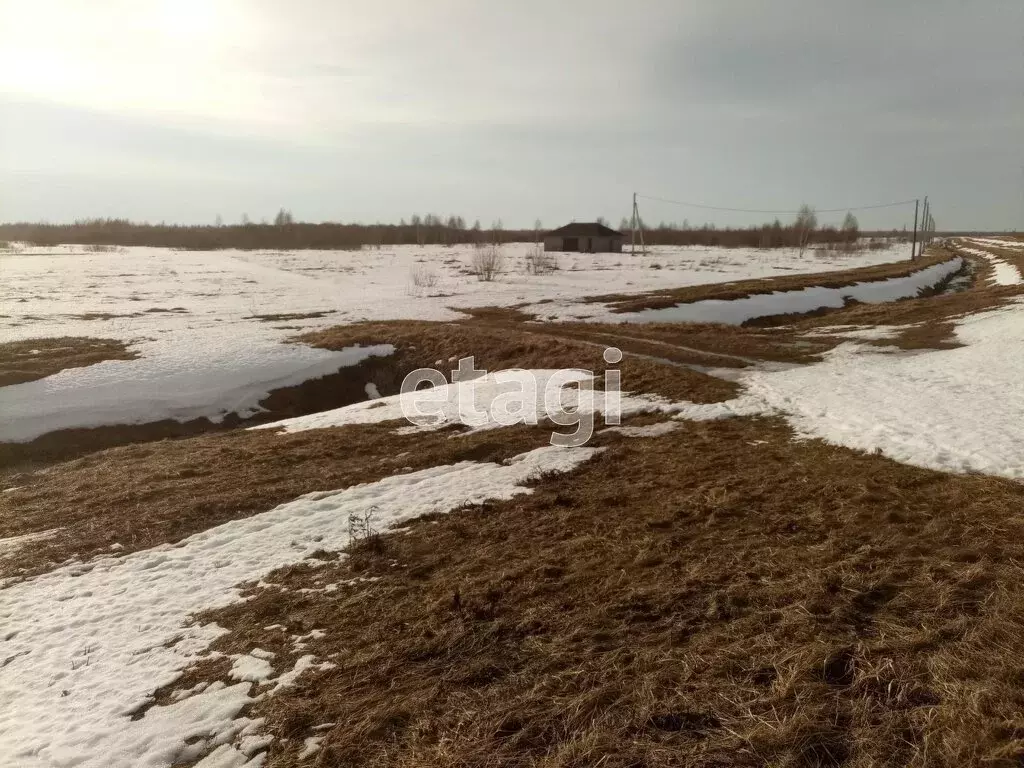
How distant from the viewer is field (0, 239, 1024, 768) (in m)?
3.98

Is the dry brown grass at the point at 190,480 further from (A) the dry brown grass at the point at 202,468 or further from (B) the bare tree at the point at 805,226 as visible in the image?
(B) the bare tree at the point at 805,226

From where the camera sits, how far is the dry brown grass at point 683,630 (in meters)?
3.71

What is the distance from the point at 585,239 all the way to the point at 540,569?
75.7 metres

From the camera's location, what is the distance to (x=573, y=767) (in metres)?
3.60

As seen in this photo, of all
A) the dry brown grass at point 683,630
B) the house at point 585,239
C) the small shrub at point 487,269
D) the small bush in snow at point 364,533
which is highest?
the house at point 585,239

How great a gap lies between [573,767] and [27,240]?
12433 centimetres

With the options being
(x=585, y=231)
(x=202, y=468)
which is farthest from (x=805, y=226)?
(x=202, y=468)

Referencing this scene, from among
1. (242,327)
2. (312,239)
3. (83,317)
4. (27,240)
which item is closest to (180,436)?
(242,327)

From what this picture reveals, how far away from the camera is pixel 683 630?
16.0 feet

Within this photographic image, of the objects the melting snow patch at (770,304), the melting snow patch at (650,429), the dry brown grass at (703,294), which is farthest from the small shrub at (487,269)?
the melting snow patch at (650,429)

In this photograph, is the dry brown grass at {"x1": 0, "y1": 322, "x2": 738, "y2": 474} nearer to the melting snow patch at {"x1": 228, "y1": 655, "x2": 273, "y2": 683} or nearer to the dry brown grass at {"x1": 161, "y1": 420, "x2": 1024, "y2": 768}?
the dry brown grass at {"x1": 161, "y1": 420, "x2": 1024, "y2": 768}

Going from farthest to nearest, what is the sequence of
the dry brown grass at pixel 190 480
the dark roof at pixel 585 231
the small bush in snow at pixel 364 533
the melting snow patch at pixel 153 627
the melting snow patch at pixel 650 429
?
the dark roof at pixel 585 231
the melting snow patch at pixel 650 429
the dry brown grass at pixel 190 480
the small bush in snow at pixel 364 533
the melting snow patch at pixel 153 627

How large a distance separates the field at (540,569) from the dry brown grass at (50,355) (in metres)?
0.34

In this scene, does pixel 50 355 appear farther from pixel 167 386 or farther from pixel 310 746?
pixel 310 746
